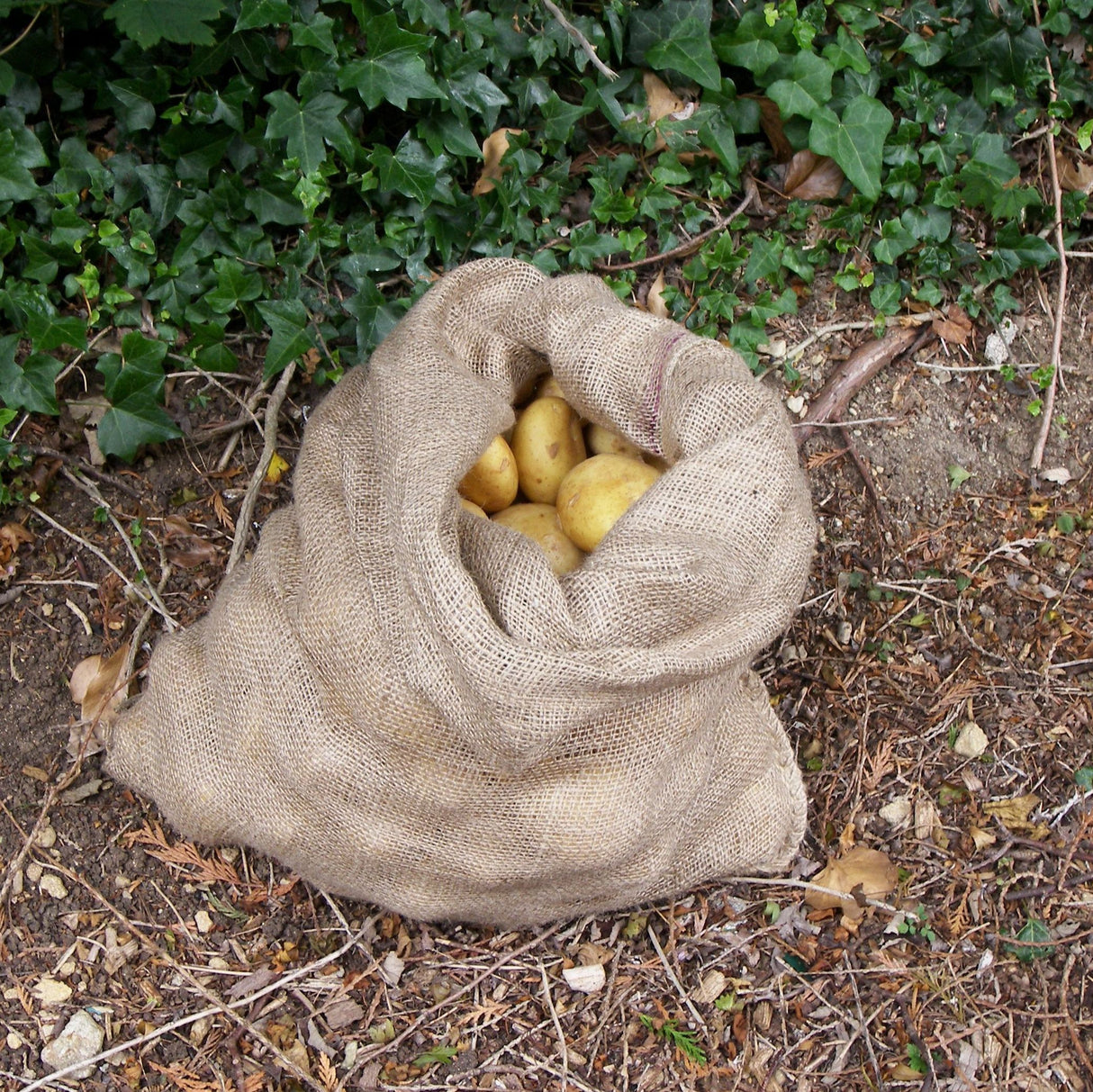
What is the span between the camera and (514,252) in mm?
2666

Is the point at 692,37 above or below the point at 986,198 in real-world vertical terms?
above

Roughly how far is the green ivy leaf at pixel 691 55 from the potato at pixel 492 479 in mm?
1059

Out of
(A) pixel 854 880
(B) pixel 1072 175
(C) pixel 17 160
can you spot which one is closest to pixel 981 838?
(A) pixel 854 880

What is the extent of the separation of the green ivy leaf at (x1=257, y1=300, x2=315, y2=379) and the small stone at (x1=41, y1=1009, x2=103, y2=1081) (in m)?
1.46

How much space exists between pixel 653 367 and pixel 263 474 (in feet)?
3.30

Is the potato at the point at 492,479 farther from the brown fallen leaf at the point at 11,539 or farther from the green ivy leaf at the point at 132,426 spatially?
the brown fallen leaf at the point at 11,539

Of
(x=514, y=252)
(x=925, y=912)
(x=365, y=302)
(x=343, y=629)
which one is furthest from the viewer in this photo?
(x=514, y=252)

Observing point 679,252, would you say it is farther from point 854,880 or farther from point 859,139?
point 854,880

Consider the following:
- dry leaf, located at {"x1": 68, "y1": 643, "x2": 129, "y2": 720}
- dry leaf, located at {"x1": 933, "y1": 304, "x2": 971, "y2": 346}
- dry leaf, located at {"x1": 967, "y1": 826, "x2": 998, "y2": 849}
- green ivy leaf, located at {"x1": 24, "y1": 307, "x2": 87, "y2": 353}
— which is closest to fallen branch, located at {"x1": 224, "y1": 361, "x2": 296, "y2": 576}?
dry leaf, located at {"x1": 68, "y1": 643, "x2": 129, "y2": 720}

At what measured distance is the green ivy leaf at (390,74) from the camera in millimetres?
2346

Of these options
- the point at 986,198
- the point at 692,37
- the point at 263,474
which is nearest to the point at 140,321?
the point at 263,474

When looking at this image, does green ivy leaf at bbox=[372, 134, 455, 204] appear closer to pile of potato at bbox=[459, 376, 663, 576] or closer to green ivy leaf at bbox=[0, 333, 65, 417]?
pile of potato at bbox=[459, 376, 663, 576]

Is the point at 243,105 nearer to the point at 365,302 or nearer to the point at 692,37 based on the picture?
the point at 365,302

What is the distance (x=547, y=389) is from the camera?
2467 millimetres
